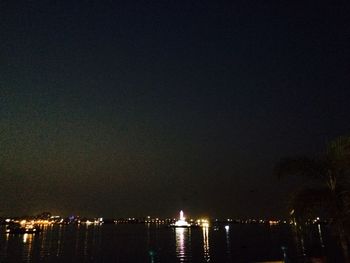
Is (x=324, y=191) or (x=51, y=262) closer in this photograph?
(x=324, y=191)

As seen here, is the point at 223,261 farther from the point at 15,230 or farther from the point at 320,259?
the point at 15,230

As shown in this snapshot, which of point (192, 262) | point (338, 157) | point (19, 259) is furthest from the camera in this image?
point (19, 259)

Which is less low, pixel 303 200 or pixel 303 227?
pixel 303 200

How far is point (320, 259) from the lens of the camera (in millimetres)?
14969

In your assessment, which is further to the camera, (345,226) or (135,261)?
(135,261)

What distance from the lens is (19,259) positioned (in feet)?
240

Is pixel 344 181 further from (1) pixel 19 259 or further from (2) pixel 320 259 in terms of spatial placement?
(1) pixel 19 259

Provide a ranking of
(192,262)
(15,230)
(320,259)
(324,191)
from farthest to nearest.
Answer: (15,230)
(192,262)
(320,259)
(324,191)

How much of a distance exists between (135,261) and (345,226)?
62728mm

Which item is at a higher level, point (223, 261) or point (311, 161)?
point (311, 161)

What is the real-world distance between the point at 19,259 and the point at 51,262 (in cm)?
823

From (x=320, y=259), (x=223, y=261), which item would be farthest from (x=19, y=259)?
(x=320, y=259)

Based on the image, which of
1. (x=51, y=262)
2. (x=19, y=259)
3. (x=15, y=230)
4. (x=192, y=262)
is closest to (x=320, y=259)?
(x=192, y=262)

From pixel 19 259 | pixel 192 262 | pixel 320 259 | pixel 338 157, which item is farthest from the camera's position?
pixel 19 259
